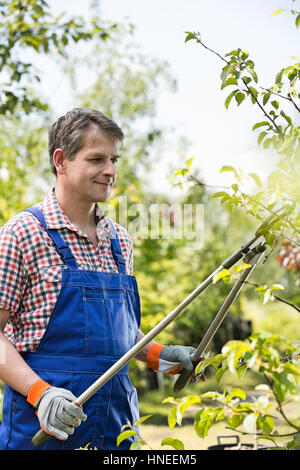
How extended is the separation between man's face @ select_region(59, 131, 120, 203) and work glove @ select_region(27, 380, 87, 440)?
66 centimetres

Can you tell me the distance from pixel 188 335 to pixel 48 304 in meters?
6.46

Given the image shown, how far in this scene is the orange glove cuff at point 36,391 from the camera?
1.59m

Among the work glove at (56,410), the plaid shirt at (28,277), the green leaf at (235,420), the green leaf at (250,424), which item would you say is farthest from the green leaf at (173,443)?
the plaid shirt at (28,277)

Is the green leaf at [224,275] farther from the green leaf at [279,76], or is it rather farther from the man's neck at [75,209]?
the man's neck at [75,209]

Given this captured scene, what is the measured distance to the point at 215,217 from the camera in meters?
10.1

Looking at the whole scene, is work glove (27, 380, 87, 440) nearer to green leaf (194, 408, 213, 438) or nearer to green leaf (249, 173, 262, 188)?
green leaf (194, 408, 213, 438)

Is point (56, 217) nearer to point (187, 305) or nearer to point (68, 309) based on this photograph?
point (68, 309)

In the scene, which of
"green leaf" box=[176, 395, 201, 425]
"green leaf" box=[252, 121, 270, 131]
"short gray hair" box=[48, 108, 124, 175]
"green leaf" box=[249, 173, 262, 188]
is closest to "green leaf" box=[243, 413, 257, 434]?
"green leaf" box=[176, 395, 201, 425]

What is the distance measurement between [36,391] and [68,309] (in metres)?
0.27

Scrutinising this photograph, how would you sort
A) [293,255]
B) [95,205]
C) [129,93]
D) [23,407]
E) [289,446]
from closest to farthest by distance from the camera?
[289,446], [23,407], [95,205], [293,255], [129,93]

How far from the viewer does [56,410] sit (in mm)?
1526

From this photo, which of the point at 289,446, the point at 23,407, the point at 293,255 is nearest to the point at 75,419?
the point at 23,407

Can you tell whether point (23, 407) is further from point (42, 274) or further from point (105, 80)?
point (105, 80)

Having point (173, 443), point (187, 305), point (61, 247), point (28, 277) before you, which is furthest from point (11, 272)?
point (173, 443)
